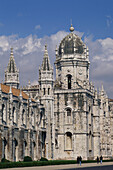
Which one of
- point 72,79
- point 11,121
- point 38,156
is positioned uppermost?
point 72,79

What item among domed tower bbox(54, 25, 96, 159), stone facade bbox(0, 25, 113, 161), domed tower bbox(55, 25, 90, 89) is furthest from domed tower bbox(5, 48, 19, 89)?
domed tower bbox(55, 25, 90, 89)

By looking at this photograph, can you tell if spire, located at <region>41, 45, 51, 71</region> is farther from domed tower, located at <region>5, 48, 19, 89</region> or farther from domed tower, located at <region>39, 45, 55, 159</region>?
domed tower, located at <region>5, 48, 19, 89</region>

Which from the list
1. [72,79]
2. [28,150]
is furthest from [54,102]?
[28,150]

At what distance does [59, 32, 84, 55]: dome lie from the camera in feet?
331

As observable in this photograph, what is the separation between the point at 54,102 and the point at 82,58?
1144 cm

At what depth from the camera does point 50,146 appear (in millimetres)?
89812

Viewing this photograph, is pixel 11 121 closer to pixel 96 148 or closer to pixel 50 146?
pixel 50 146

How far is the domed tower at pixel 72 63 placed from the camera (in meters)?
99.8

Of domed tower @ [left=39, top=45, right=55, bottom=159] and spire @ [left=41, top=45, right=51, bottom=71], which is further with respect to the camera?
spire @ [left=41, top=45, right=51, bottom=71]

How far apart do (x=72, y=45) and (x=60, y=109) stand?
14329mm

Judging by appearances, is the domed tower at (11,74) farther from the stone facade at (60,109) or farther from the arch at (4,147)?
the arch at (4,147)

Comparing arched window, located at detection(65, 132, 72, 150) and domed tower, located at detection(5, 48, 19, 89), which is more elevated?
domed tower, located at detection(5, 48, 19, 89)

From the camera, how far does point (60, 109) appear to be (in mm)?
98312

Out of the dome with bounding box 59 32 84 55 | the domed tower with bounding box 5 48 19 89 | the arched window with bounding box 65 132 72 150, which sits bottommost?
the arched window with bounding box 65 132 72 150
